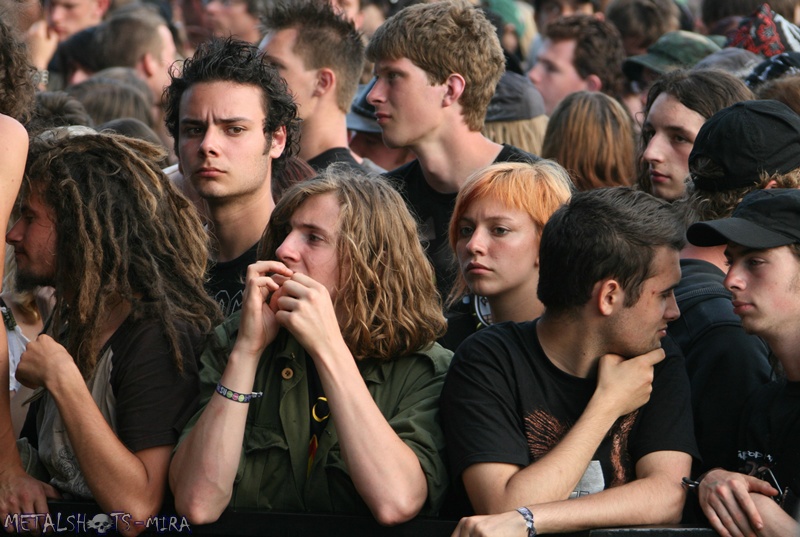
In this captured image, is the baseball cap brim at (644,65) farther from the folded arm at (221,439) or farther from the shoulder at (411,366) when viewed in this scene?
the folded arm at (221,439)

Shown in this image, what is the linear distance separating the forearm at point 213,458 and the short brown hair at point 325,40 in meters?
3.08

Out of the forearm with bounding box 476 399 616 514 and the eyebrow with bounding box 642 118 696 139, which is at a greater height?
the eyebrow with bounding box 642 118 696 139

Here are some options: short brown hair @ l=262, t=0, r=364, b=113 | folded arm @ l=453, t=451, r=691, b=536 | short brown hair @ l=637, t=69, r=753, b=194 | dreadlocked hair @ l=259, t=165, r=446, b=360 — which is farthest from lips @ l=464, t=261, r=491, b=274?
short brown hair @ l=262, t=0, r=364, b=113

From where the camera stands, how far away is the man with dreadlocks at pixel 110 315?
129 inches

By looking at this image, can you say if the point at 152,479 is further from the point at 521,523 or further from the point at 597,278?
the point at 597,278

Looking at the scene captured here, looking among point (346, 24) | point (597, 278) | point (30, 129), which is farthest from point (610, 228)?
point (346, 24)

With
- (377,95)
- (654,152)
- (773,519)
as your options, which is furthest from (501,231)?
(377,95)

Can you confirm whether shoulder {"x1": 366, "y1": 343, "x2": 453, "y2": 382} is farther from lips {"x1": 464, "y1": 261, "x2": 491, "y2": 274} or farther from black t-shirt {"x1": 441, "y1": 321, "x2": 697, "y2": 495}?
lips {"x1": 464, "y1": 261, "x2": 491, "y2": 274}

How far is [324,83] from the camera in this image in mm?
6043

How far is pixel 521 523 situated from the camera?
118 inches

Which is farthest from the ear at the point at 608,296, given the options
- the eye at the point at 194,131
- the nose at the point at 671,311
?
the eye at the point at 194,131

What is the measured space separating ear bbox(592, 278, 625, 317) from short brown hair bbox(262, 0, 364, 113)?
3.04m

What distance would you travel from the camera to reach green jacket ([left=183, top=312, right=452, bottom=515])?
330cm

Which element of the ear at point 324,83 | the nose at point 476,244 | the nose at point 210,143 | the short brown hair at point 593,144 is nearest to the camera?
the nose at point 476,244
